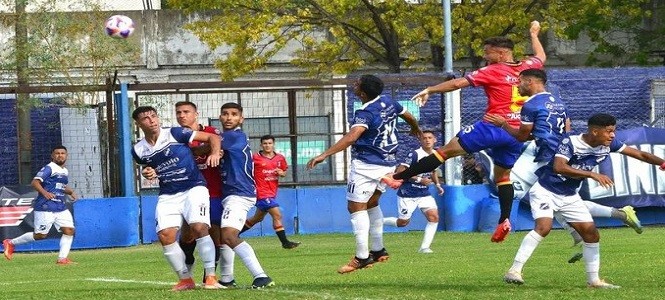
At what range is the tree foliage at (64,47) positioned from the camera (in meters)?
31.0

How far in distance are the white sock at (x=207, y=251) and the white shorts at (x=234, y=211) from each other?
24cm

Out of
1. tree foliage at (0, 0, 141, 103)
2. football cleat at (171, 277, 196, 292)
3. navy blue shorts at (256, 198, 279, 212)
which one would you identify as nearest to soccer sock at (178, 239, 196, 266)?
football cleat at (171, 277, 196, 292)

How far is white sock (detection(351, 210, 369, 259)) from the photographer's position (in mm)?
14523

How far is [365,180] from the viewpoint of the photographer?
47.8ft

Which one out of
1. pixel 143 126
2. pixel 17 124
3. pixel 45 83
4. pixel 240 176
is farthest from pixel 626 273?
pixel 45 83

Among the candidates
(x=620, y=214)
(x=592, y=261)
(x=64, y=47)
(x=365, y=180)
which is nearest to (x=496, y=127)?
(x=365, y=180)

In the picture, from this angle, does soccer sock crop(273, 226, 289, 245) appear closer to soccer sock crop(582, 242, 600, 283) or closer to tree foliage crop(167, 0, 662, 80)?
soccer sock crop(582, 242, 600, 283)

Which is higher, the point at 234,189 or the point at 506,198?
the point at 234,189

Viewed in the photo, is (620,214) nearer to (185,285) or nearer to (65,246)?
(185,285)

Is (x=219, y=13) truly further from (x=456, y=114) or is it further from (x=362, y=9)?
(x=456, y=114)

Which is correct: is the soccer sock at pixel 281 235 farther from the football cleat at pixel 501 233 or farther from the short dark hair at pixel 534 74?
the short dark hair at pixel 534 74

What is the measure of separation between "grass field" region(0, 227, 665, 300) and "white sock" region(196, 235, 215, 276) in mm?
385

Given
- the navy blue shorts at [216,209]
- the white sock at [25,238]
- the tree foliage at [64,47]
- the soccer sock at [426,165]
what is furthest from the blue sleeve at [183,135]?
the tree foliage at [64,47]

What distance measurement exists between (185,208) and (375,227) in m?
2.45
